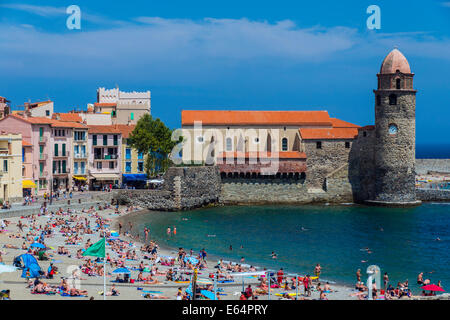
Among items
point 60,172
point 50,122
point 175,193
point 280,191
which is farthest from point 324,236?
point 50,122

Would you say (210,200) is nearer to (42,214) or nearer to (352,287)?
(42,214)

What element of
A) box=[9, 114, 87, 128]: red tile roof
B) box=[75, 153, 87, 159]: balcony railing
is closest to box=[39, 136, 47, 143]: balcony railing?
box=[9, 114, 87, 128]: red tile roof

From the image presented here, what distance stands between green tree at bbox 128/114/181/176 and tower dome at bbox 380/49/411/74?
25.2 meters

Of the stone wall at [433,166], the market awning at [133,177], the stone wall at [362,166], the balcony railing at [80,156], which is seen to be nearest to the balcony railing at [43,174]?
the balcony railing at [80,156]

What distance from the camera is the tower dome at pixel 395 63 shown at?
6544cm

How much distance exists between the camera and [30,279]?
27.6 m

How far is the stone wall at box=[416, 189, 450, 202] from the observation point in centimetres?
7212

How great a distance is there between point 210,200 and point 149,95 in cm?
3179

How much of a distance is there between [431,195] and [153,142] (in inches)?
1310

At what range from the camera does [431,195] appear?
72.4 metres

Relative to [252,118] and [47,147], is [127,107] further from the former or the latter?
[47,147]

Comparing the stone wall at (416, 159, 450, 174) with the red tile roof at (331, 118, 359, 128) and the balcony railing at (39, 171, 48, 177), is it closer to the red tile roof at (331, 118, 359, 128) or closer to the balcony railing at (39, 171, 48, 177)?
the red tile roof at (331, 118, 359, 128)
